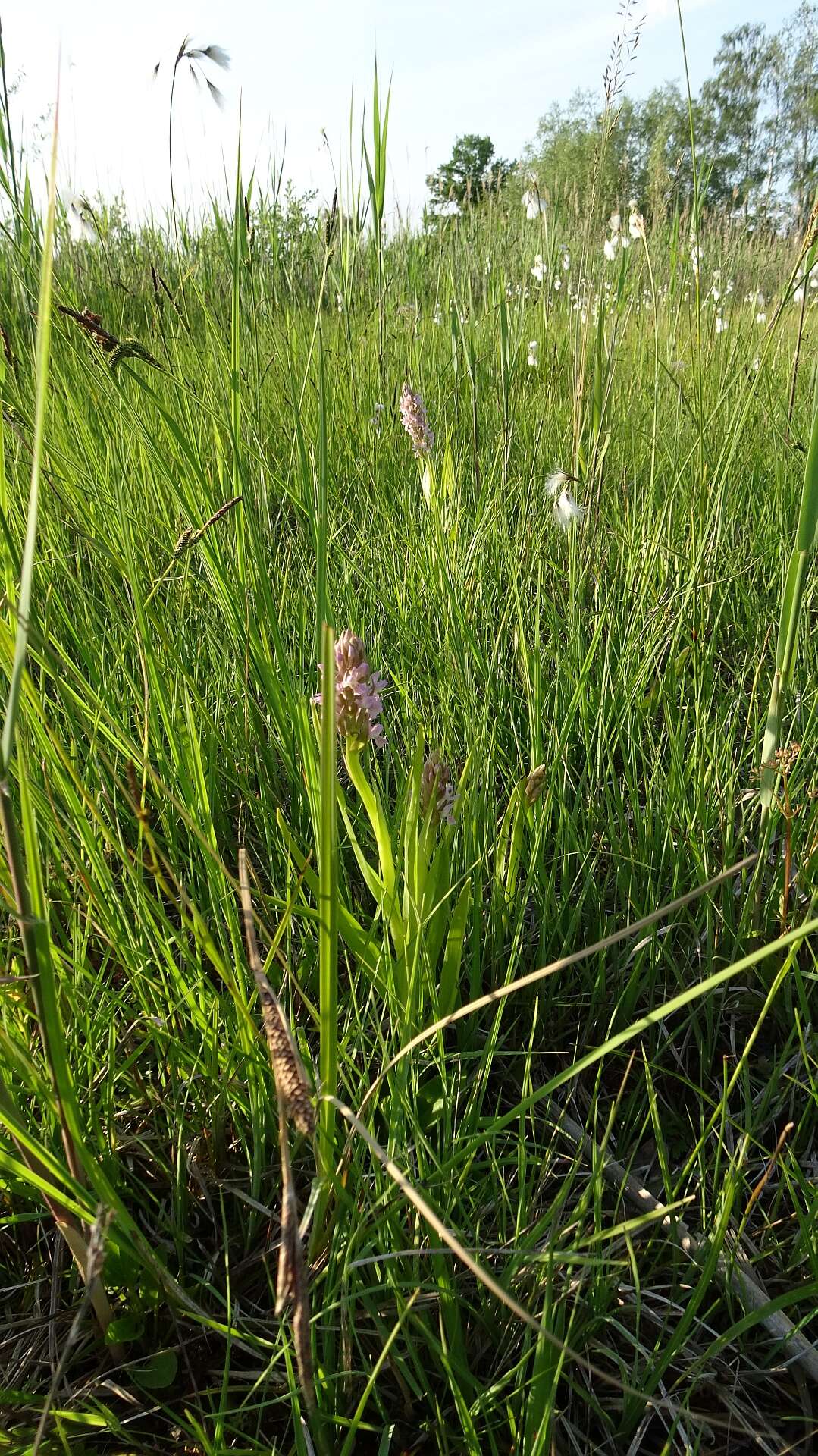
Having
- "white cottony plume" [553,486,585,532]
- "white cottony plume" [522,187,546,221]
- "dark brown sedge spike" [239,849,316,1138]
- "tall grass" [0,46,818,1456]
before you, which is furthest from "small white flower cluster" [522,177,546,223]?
"dark brown sedge spike" [239,849,316,1138]

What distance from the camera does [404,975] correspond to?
2.62ft

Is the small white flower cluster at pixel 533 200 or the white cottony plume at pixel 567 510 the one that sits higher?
the small white flower cluster at pixel 533 200

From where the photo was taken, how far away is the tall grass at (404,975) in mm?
657

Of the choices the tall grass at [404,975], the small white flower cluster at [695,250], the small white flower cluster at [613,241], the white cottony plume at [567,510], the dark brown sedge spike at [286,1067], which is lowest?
the tall grass at [404,975]

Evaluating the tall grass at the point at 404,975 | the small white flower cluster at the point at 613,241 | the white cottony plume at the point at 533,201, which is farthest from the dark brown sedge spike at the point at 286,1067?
the white cottony plume at the point at 533,201

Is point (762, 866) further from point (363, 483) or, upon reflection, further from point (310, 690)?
point (363, 483)

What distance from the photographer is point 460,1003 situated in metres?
0.98

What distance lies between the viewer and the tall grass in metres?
0.66

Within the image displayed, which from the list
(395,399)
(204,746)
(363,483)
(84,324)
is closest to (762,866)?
(204,746)

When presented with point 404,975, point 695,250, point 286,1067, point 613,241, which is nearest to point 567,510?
point 404,975

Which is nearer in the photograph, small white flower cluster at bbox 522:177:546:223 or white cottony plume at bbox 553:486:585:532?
white cottony plume at bbox 553:486:585:532

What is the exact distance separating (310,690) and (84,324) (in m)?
0.57

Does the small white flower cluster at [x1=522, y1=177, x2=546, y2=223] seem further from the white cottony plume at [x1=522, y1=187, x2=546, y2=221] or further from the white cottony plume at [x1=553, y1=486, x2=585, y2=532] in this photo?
the white cottony plume at [x1=553, y1=486, x2=585, y2=532]

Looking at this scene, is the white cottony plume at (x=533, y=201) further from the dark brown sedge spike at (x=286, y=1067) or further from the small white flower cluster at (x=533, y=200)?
the dark brown sedge spike at (x=286, y=1067)
